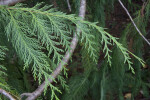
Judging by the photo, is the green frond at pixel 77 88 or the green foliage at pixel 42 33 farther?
the green frond at pixel 77 88

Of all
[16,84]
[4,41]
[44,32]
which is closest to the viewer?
[44,32]

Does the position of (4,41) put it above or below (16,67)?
above

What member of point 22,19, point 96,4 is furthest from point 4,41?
point 96,4

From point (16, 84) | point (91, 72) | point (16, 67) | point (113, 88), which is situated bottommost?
point (113, 88)

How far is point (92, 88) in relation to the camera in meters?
2.13

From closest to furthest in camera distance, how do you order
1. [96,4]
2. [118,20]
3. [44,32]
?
[44,32] < [96,4] < [118,20]

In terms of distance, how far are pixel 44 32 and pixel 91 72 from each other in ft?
4.33

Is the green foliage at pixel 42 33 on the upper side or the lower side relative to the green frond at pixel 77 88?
upper

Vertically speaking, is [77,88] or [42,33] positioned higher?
[42,33]

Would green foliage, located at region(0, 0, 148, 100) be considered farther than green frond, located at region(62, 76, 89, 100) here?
No

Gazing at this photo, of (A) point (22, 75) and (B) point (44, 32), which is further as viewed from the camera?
(A) point (22, 75)

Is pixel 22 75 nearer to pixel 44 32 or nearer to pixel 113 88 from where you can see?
pixel 44 32

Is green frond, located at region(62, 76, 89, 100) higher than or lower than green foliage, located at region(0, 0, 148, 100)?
lower

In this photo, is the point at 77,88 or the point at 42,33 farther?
the point at 77,88
